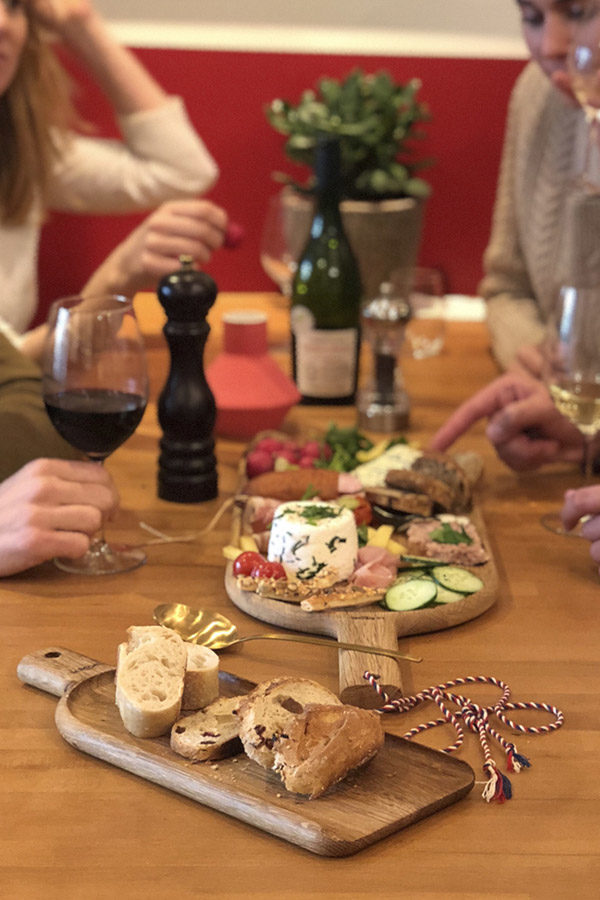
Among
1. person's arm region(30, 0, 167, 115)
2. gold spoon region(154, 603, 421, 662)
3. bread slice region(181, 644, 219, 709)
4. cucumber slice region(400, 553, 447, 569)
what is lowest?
cucumber slice region(400, 553, 447, 569)

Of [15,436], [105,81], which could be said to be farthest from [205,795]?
[105,81]

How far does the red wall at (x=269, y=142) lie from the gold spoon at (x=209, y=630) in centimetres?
210

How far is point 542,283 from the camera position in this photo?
251cm

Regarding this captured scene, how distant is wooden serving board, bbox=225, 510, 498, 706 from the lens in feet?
3.39

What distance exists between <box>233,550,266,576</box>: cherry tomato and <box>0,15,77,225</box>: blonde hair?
1.52 meters

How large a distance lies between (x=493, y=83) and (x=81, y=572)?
2.14m

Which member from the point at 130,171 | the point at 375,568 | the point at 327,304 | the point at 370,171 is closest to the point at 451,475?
the point at 375,568

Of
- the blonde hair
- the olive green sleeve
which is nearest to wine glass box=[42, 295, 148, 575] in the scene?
the olive green sleeve

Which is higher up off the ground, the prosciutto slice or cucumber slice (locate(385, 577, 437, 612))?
cucumber slice (locate(385, 577, 437, 612))

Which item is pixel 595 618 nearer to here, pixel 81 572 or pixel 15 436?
pixel 81 572

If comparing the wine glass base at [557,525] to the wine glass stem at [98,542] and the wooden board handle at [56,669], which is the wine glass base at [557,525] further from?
the wooden board handle at [56,669]

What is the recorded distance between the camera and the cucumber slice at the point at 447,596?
117 centimetres

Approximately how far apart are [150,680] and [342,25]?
243cm

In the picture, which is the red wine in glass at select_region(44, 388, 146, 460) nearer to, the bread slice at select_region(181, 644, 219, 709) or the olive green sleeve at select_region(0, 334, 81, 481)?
the olive green sleeve at select_region(0, 334, 81, 481)
